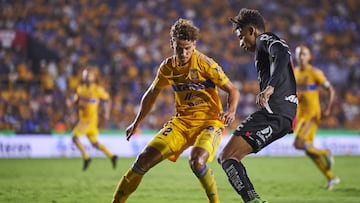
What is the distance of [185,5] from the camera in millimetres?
30219

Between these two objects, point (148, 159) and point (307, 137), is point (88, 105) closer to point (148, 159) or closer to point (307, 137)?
point (307, 137)

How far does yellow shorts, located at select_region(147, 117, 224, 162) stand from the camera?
306 inches

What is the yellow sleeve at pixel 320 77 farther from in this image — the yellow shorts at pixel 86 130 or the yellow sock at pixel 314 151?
the yellow shorts at pixel 86 130

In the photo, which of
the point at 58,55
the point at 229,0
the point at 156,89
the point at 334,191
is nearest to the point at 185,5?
the point at 229,0

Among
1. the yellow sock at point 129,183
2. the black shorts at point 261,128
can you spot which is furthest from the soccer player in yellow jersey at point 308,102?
the yellow sock at point 129,183

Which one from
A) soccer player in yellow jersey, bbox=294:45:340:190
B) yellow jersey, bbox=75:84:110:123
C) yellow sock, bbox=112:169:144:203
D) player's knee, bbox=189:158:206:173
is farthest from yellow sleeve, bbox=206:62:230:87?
yellow jersey, bbox=75:84:110:123

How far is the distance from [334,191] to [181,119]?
4.85 meters

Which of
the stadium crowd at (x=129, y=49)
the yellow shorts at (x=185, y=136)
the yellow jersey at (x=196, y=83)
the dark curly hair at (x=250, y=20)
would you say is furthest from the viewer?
the stadium crowd at (x=129, y=49)

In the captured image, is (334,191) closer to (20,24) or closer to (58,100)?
(58,100)

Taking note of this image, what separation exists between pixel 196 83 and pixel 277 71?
1502mm

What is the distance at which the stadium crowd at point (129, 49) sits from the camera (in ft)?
75.4

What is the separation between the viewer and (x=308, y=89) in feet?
46.6

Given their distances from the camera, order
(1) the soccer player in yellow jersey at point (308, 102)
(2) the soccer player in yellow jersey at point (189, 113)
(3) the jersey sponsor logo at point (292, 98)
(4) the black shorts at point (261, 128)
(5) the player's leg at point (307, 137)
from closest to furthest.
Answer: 1. (4) the black shorts at point (261, 128)
2. (3) the jersey sponsor logo at point (292, 98)
3. (2) the soccer player in yellow jersey at point (189, 113)
4. (5) the player's leg at point (307, 137)
5. (1) the soccer player in yellow jersey at point (308, 102)

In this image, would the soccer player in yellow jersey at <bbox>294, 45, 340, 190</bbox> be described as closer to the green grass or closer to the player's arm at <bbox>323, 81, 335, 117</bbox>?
the player's arm at <bbox>323, 81, 335, 117</bbox>
